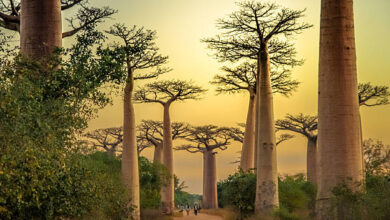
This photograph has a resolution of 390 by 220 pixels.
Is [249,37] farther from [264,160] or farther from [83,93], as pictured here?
[83,93]

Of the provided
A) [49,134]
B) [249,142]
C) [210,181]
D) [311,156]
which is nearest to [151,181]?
[249,142]

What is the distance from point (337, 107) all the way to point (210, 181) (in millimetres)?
28087

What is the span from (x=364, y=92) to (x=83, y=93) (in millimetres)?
18831

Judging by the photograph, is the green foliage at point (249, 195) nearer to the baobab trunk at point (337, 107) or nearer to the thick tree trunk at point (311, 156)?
the baobab trunk at point (337, 107)

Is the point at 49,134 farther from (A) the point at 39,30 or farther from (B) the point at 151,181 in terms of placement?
(B) the point at 151,181

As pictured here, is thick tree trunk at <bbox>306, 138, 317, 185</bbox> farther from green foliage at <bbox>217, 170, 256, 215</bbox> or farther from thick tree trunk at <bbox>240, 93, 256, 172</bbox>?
green foliage at <bbox>217, 170, 256, 215</bbox>

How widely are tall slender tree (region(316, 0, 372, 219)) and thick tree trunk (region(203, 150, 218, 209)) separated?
27037 mm

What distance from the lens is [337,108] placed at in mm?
11602

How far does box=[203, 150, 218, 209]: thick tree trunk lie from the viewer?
128ft

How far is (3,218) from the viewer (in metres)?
9.16

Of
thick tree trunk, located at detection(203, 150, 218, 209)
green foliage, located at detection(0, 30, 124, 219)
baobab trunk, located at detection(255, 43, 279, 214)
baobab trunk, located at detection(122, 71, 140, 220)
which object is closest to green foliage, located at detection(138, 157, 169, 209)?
baobab trunk, located at detection(122, 71, 140, 220)

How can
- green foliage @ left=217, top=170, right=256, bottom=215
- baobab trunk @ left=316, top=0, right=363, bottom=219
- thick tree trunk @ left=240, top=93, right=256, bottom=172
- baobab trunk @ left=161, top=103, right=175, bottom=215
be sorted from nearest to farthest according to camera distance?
baobab trunk @ left=316, top=0, right=363, bottom=219 → green foliage @ left=217, top=170, right=256, bottom=215 → thick tree trunk @ left=240, top=93, right=256, bottom=172 → baobab trunk @ left=161, top=103, right=175, bottom=215

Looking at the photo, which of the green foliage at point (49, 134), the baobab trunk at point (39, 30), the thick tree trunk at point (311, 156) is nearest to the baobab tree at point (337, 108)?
the green foliage at point (49, 134)

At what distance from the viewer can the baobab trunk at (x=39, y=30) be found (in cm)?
1116
